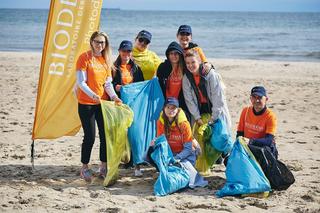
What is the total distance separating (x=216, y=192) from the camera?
5617 millimetres

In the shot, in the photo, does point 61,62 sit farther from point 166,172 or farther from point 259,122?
point 259,122

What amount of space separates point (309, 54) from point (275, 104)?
→ 14.8m

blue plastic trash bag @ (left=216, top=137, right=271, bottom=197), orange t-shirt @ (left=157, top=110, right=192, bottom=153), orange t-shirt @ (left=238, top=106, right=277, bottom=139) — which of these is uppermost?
orange t-shirt @ (left=238, top=106, right=277, bottom=139)

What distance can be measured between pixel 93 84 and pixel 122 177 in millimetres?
1299

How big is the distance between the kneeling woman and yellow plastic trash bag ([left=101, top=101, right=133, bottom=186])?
43cm

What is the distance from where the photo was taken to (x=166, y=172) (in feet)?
18.4

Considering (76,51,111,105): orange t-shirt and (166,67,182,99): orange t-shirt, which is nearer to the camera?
(76,51,111,105): orange t-shirt

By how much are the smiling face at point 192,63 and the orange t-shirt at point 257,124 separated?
81cm

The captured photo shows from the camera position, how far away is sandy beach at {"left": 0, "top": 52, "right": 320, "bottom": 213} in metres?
5.16

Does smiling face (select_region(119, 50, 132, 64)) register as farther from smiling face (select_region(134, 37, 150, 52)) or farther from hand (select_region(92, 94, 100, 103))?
hand (select_region(92, 94, 100, 103))

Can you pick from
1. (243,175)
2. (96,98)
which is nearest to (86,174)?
(96,98)

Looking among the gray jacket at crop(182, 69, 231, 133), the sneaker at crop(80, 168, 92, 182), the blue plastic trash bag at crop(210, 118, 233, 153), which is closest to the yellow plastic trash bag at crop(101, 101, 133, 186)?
the sneaker at crop(80, 168, 92, 182)

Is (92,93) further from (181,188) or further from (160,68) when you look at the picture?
(181,188)

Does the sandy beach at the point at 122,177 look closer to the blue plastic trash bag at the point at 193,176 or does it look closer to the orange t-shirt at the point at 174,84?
the blue plastic trash bag at the point at 193,176
